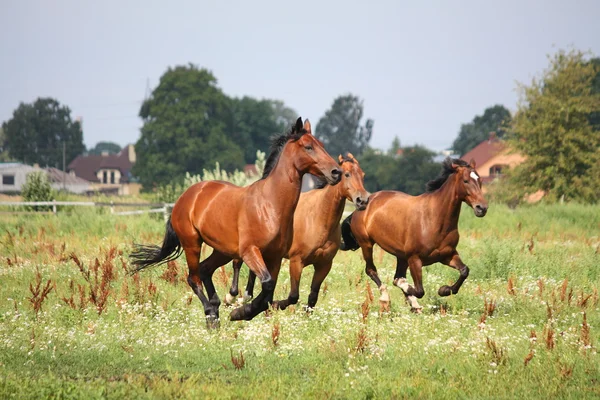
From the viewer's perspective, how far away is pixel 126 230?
21.1 metres

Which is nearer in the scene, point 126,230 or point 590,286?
point 590,286

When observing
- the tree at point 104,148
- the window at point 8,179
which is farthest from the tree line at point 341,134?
the tree at point 104,148

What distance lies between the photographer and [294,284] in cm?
995

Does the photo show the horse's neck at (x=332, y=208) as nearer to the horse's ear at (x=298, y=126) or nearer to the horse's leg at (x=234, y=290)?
the horse's ear at (x=298, y=126)

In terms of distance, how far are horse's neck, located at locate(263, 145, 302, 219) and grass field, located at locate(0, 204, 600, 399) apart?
4.88ft

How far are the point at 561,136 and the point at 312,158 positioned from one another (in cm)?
3073

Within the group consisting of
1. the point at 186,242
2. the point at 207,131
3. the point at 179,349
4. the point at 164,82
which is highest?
the point at 164,82

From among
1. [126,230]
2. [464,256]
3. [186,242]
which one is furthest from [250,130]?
[186,242]

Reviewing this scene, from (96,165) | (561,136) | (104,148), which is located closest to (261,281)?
(561,136)

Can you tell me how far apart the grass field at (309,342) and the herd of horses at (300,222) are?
1.86ft

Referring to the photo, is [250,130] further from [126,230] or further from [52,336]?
[52,336]

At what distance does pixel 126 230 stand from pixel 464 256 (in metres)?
9.71

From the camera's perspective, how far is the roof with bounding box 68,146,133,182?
10875 cm

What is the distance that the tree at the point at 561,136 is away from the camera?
119ft
